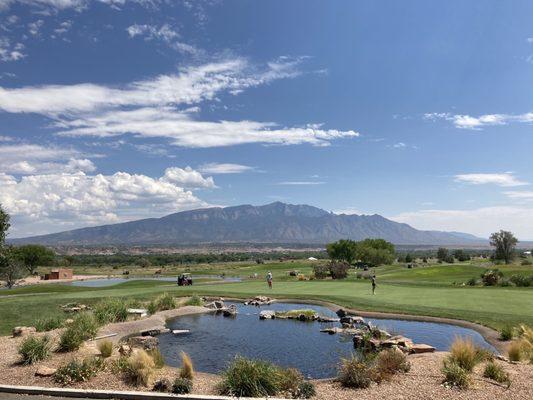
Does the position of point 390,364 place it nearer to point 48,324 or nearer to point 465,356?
point 465,356

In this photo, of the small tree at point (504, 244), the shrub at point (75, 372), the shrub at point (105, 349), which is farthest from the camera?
the small tree at point (504, 244)

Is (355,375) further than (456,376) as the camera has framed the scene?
Yes

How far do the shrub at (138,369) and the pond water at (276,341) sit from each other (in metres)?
3.77

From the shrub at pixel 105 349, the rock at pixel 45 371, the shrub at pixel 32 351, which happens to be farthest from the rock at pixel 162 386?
the shrub at pixel 32 351

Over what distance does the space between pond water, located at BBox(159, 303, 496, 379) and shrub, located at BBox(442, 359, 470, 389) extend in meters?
4.85

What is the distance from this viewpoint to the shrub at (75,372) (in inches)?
595

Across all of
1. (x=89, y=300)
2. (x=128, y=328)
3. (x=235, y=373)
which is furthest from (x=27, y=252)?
(x=235, y=373)

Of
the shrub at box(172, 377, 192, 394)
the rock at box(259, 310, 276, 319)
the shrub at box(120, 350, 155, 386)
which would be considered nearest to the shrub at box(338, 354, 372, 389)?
the shrub at box(172, 377, 192, 394)

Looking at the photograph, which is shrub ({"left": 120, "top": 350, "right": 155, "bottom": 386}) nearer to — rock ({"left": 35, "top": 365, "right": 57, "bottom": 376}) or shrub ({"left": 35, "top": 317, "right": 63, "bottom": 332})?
rock ({"left": 35, "top": 365, "right": 57, "bottom": 376})

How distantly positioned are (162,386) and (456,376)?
916 centimetres

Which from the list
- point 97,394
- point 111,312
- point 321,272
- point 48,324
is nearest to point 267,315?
point 111,312

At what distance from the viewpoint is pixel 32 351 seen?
1766 cm

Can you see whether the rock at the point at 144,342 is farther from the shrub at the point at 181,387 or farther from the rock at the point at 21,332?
the shrub at the point at 181,387

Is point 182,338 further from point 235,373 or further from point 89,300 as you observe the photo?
point 89,300
